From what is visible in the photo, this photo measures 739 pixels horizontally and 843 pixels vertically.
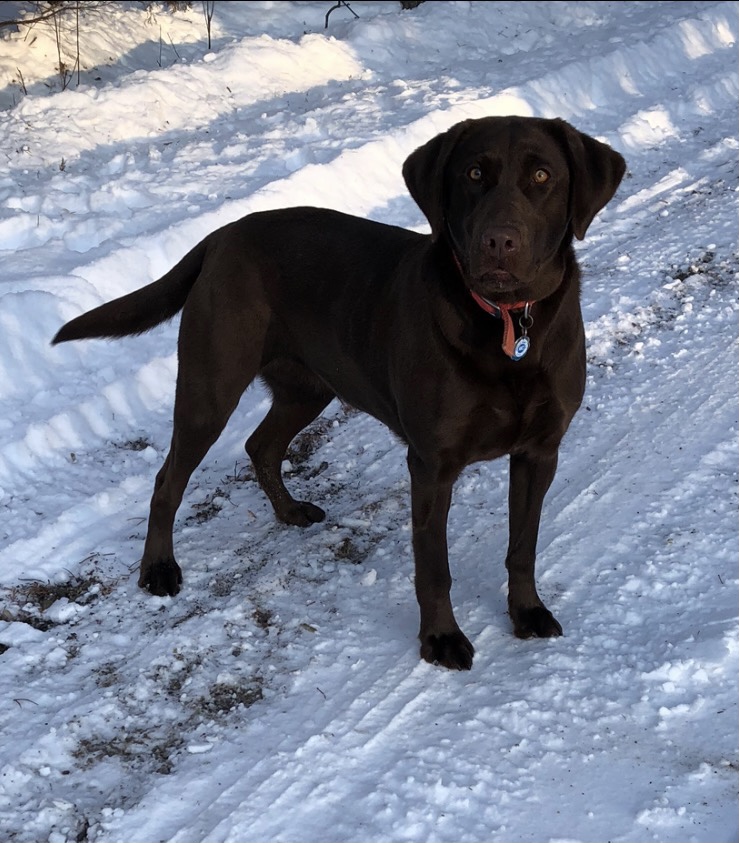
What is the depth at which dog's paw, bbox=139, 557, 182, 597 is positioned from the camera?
3662mm

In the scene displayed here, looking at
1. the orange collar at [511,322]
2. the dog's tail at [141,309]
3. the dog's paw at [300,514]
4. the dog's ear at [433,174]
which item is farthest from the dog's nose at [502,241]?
the dog's paw at [300,514]

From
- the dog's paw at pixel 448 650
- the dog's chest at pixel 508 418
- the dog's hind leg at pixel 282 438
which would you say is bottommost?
the dog's paw at pixel 448 650

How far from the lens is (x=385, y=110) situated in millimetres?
7887

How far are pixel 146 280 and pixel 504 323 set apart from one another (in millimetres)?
2935

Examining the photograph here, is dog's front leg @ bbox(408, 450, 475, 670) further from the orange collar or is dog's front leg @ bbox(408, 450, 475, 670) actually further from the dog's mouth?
the dog's mouth

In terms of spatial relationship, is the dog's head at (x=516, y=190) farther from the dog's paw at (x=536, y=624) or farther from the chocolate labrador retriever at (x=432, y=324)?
the dog's paw at (x=536, y=624)

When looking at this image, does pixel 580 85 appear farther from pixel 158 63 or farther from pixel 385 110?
pixel 158 63

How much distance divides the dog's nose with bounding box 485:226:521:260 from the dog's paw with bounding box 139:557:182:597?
172cm

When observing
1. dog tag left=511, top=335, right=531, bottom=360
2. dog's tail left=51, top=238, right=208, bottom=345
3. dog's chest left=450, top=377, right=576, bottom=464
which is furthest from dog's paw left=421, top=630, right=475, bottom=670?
dog's tail left=51, top=238, right=208, bottom=345

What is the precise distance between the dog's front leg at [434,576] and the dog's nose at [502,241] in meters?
0.76

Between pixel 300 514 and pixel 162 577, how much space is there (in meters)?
0.63

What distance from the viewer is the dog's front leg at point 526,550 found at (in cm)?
336

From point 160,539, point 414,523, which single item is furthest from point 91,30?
point 414,523

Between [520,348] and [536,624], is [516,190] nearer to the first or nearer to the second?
[520,348]
